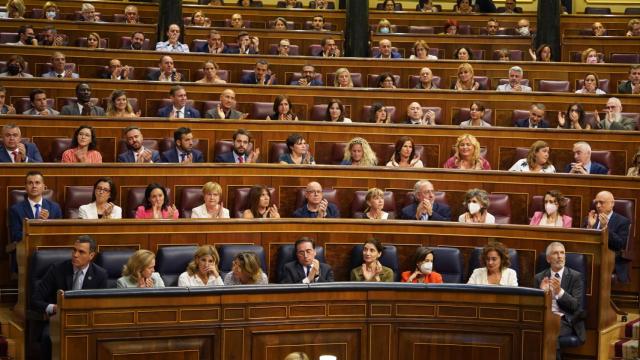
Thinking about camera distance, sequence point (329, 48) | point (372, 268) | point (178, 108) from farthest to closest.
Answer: point (329, 48) < point (178, 108) < point (372, 268)

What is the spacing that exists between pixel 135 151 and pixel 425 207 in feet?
6.22

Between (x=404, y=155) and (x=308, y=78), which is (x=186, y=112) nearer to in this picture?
(x=308, y=78)

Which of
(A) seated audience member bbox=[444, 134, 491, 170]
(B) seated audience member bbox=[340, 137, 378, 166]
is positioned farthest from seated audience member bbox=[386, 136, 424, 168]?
(A) seated audience member bbox=[444, 134, 491, 170]

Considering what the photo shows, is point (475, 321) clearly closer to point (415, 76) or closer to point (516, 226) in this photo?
point (516, 226)

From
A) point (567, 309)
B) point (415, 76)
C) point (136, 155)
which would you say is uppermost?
point (415, 76)

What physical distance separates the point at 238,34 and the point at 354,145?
3.63m

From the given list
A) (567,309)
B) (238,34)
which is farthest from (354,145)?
(238,34)

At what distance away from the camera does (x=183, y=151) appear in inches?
297

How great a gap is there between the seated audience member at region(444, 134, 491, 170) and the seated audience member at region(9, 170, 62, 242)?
2543 millimetres

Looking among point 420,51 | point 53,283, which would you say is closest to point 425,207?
point 53,283

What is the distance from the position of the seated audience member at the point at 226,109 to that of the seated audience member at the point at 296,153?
33.8 inches

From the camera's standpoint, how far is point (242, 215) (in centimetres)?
702

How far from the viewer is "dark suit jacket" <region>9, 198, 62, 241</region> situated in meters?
6.63

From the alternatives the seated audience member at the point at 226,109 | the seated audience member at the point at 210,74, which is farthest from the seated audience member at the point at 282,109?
the seated audience member at the point at 210,74
